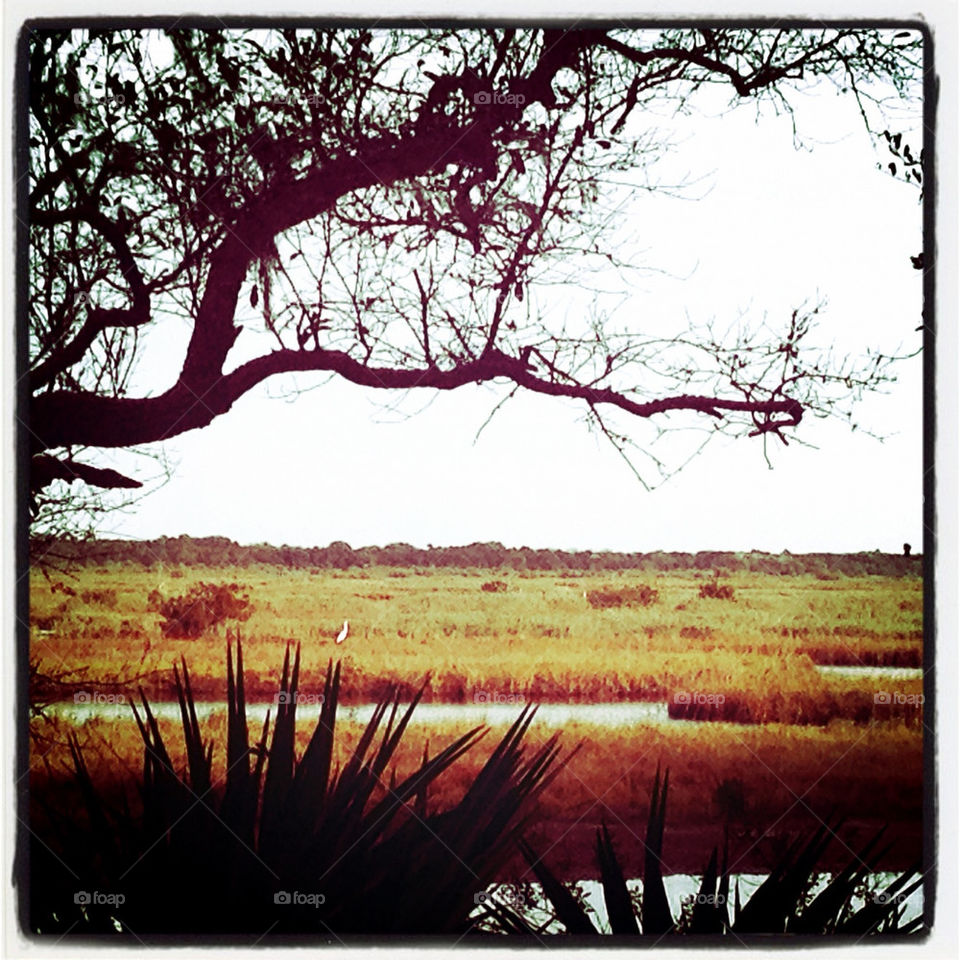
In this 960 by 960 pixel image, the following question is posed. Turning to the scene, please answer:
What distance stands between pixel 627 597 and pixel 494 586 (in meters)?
0.41

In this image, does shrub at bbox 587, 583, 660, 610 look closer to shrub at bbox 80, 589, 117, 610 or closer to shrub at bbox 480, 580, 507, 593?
shrub at bbox 480, 580, 507, 593

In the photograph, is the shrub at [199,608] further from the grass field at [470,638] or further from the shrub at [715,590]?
the shrub at [715,590]

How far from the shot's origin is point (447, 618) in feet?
11.1

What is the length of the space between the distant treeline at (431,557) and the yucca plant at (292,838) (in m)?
0.33

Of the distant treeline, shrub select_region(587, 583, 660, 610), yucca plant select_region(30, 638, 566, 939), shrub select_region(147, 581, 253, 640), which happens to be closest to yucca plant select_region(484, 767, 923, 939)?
yucca plant select_region(30, 638, 566, 939)

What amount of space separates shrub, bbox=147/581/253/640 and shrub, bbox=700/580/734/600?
137 centimetres

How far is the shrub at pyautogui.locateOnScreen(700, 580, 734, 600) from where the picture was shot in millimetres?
3396

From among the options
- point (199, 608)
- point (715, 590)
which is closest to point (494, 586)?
point (715, 590)

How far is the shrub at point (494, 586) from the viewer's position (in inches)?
133

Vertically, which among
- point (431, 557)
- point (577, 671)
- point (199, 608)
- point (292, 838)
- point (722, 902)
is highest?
point (431, 557)

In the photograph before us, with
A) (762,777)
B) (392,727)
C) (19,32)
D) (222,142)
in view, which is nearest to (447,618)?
(392,727)

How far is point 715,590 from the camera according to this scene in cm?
340

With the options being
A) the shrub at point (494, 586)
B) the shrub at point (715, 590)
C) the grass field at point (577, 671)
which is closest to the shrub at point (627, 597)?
the grass field at point (577, 671)

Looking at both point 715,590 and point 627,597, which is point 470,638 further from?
point 715,590
